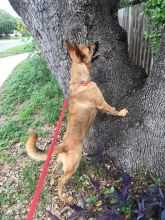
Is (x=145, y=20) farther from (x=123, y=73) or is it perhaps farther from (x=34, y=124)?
(x=34, y=124)

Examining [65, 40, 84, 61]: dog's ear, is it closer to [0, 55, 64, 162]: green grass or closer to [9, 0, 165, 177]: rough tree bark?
[9, 0, 165, 177]: rough tree bark

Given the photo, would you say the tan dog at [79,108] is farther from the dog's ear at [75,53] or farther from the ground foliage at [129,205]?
the ground foliage at [129,205]

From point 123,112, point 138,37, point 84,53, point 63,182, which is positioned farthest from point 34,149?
point 138,37

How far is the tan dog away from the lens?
3490 millimetres

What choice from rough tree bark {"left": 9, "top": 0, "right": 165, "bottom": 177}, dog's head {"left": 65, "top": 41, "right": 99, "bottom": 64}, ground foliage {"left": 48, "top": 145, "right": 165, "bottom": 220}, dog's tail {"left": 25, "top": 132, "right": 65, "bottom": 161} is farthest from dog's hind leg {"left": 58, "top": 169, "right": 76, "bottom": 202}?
dog's head {"left": 65, "top": 41, "right": 99, "bottom": 64}

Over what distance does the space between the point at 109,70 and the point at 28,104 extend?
3.71 metres

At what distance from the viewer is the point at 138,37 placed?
253 inches

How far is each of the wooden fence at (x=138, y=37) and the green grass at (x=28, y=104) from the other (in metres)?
1.94

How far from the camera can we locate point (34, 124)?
5.78 metres

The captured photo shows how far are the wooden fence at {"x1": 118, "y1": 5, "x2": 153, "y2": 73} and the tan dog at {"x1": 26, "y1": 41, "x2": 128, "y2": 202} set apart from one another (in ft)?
8.36

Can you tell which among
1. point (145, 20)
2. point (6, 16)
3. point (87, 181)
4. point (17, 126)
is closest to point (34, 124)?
point (17, 126)

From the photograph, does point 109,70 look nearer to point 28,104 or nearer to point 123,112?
point 123,112

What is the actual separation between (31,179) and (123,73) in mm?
1987

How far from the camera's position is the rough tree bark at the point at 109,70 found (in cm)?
338
